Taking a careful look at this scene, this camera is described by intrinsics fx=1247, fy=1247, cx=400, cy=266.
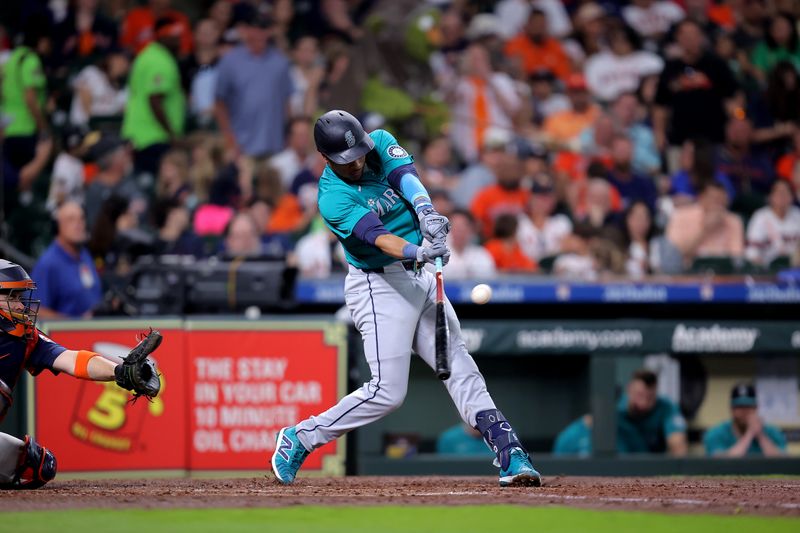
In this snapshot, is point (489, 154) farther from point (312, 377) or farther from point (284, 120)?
point (312, 377)

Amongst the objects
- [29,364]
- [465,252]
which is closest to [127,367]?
[29,364]

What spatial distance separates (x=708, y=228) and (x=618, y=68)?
2630 mm

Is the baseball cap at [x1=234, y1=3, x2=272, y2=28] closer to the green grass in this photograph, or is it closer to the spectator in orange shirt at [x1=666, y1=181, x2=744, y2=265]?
the spectator in orange shirt at [x1=666, y1=181, x2=744, y2=265]

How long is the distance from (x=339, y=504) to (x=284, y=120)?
24.2ft

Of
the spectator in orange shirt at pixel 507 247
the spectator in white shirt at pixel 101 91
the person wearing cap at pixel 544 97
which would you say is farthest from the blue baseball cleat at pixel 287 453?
the person wearing cap at pixel 544 97

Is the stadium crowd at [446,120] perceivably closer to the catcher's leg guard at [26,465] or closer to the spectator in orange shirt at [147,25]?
the spectator in orange shirt at [147,25]

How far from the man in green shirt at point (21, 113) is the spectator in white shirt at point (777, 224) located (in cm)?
685

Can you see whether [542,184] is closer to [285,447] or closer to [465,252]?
[465,252]

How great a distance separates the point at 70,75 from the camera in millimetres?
12492

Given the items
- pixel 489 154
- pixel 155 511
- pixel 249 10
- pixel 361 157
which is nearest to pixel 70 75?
pixel 249 10

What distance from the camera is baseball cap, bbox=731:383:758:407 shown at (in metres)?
9.72

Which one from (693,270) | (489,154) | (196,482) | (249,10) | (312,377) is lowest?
(196,482)

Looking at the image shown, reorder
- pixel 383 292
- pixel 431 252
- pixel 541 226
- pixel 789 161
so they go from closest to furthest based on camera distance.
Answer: pixel 431 252
pixel 383 292
pixel 541 226
pixel 789 161

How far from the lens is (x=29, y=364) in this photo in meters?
6.43
